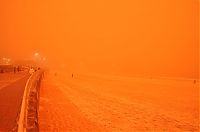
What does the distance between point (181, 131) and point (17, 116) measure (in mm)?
7195

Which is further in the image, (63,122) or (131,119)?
(131,119)

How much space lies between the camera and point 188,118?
1639 centimetres

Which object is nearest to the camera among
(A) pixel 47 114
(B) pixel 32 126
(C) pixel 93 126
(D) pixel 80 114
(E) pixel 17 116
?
(B) pixel 32 126

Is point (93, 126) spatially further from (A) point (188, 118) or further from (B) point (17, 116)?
(A) point (188, 118)

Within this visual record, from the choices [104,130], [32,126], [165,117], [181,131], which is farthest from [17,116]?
[165,117]

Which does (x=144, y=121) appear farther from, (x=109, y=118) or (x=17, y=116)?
(x=17, y=116)

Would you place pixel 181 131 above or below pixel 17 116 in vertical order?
below

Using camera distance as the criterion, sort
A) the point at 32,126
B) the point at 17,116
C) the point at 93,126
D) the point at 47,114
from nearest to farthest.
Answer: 1. the point at 32,126
2. the point at 17,116
3. the point at 93,126
4. the point at 47,114

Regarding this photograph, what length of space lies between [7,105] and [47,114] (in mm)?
2022

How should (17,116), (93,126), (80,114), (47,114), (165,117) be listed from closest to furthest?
(17,116) < (93,126) < (47,114) < (80,114) < (165,117)

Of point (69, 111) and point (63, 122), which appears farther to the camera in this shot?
point (69, 111)

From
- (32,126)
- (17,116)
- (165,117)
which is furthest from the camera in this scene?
(165,117)

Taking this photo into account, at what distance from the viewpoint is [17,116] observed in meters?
11.2

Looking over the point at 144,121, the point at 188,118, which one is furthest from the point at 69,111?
the point at 188,118
